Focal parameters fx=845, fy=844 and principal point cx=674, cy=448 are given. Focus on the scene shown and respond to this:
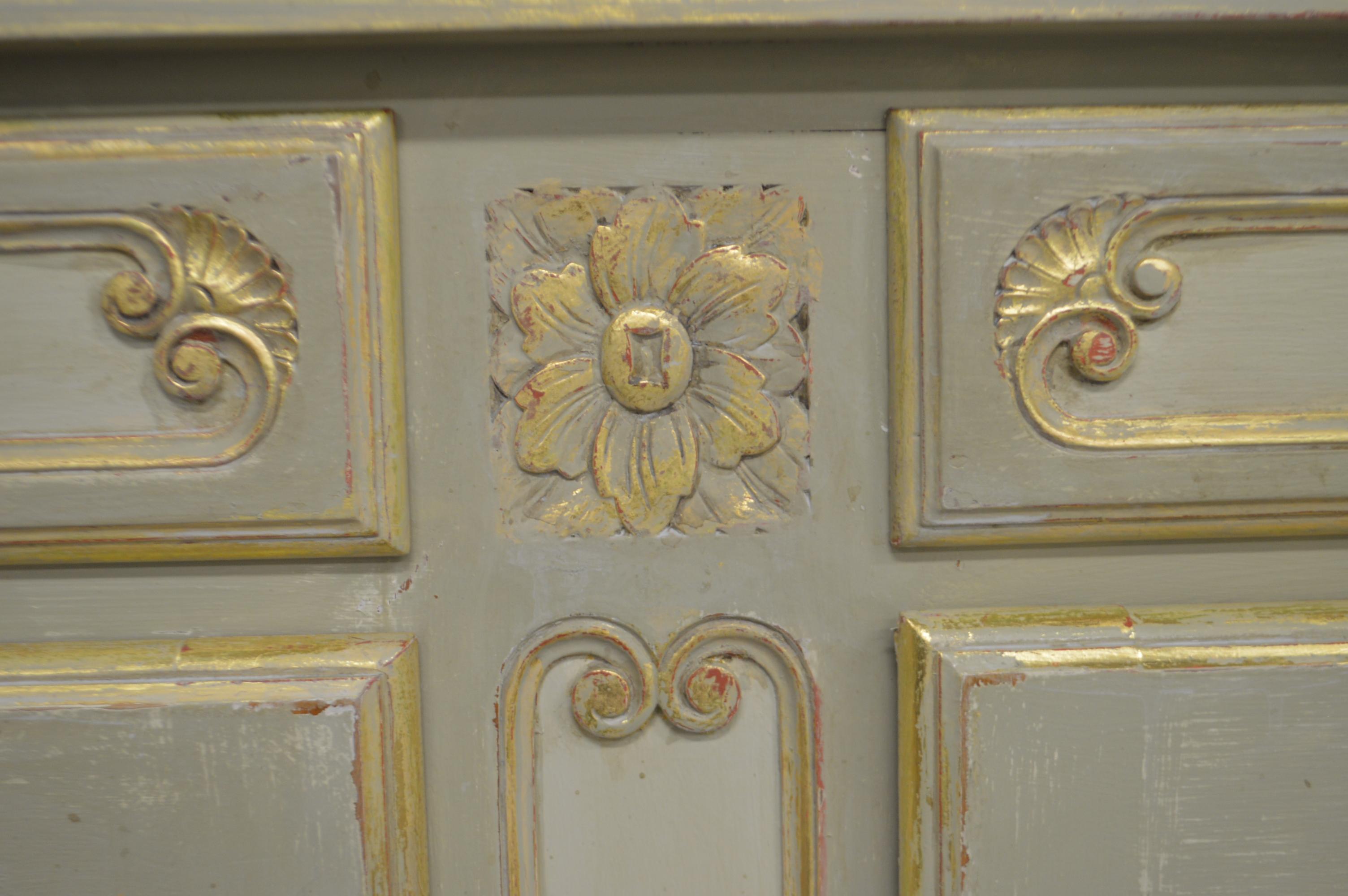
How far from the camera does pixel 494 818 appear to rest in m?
0.47

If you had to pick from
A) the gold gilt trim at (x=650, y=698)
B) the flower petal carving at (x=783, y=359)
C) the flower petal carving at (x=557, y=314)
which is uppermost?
the flower petal carving at (x=557, y=314)

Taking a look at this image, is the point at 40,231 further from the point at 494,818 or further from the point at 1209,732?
the point at 1209,732

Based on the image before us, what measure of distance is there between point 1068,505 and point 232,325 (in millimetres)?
450

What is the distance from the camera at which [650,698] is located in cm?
47

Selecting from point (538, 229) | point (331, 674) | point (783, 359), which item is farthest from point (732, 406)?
point (331, 674)

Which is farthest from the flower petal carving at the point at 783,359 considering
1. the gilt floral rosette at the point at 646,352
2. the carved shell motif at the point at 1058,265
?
the carved shell motif at the point at 1058,265

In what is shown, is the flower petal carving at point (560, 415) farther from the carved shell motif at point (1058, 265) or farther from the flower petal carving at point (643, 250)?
the carved shell motif at point (1058, 265)

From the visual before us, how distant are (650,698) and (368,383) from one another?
9.0 inches

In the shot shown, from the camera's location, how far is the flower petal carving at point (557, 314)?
447mm

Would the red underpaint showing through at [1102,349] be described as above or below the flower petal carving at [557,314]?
below

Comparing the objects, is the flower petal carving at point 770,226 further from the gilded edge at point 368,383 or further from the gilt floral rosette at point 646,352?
the gilded edge at point 368,383

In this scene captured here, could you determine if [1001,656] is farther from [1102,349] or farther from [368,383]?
[368,383]

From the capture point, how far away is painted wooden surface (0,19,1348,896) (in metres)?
0.44

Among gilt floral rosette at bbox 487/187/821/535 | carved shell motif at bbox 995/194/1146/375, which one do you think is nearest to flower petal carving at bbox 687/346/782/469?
gilt floral rosette at bbox 487/187/821/535
